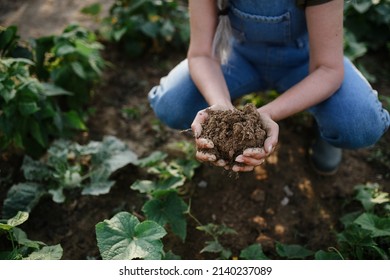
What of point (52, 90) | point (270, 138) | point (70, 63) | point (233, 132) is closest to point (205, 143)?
point (233, 132)

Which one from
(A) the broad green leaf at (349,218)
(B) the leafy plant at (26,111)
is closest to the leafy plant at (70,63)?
(B) the leafy plant at (26,111)

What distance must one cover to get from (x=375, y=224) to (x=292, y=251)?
399mm

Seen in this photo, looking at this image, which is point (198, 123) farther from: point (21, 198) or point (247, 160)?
point (21, 198)

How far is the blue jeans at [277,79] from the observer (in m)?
2.01

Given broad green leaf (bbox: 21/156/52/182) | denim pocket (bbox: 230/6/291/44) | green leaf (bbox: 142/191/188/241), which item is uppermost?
denim pocket (bbox: 230/6/291/44)

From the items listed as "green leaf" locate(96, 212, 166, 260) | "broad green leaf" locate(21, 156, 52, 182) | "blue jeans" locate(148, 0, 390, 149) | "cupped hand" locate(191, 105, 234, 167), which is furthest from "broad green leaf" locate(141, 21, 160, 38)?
"green leaf" locate(96, 212, 166, 260)

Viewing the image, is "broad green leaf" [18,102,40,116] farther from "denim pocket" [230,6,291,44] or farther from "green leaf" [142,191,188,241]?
"denim pocket" [230,6,291,44]

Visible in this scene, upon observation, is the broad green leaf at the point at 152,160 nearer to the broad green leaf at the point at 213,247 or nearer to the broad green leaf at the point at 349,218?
the broad green leaf at the point at 213,247

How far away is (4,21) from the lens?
3.48 meters

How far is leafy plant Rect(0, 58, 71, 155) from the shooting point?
2.23m

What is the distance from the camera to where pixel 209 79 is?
2.06 meters

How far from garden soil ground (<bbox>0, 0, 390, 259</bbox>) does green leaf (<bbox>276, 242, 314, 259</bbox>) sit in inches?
4.8
